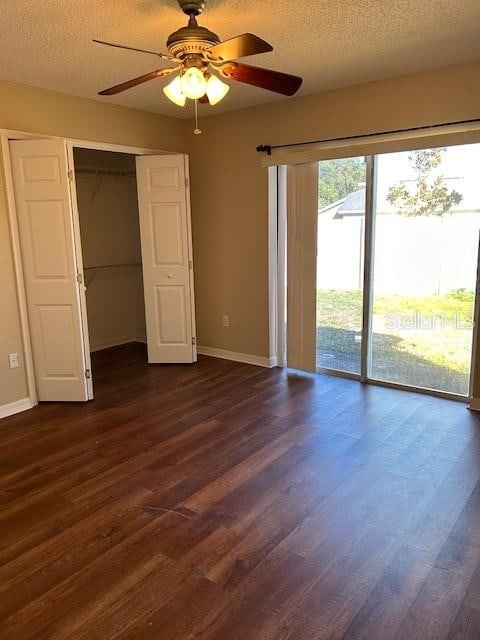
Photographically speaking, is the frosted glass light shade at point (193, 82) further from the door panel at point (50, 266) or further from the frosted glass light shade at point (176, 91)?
the door panel at point (50, 266)

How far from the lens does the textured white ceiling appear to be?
248 centimetres

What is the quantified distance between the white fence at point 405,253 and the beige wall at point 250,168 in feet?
2.36

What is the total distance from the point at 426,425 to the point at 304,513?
145cm

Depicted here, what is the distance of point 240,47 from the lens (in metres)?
2.10

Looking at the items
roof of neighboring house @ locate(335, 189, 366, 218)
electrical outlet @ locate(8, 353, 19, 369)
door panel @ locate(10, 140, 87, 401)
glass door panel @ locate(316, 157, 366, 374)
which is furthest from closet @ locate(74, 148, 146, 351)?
roof of neighboring house @ locate(335, 189, 366, 218)

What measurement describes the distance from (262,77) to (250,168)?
7.78 ft

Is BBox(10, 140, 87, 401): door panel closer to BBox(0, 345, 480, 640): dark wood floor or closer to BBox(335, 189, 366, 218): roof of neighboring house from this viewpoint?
BBox(0, 345, 480, 640): dark wood floor


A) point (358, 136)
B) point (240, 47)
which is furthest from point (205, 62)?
point (358, 136)

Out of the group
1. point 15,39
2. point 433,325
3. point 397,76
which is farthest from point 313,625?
point 397,76

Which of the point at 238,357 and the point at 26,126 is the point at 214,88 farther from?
the point at 238,357

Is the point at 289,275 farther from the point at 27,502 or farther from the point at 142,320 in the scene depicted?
the point at 27,502
